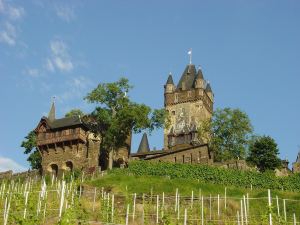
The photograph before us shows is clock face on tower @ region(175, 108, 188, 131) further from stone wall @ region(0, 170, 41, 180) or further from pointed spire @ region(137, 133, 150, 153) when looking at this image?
stone wall @ region(0, 170, 41, 180)

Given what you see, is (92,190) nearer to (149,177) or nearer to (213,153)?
(149,177)

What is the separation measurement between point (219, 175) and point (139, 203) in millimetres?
12997

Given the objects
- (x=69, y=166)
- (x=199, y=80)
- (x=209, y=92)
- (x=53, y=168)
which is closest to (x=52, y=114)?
(x=53, y=168)

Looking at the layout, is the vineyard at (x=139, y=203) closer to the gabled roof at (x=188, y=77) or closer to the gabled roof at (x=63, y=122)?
the gabled roof at (x=63, y=122)

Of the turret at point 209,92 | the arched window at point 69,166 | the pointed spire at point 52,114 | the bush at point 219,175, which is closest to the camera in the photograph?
the bush at point 219,175

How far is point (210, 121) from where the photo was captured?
60.1 metres

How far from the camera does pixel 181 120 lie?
69875mm

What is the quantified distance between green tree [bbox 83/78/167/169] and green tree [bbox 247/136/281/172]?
377 inches

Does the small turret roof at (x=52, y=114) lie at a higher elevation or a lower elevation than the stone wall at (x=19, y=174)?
higher

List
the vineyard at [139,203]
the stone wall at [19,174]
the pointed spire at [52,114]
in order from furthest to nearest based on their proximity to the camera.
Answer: the pointed spire at [52,114], the stone wall at [19,174], the vineyard at [139,203]

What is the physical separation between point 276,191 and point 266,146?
36.9 ft

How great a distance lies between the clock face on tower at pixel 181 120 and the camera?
6819 centimetres

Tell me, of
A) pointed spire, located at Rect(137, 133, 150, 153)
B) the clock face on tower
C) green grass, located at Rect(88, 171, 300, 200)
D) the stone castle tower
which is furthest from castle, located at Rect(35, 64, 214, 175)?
green grass, located at Rect(88, 171, 300, 200)

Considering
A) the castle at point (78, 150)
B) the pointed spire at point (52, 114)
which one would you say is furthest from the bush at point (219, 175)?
the pointed spire at point (52, 114)
